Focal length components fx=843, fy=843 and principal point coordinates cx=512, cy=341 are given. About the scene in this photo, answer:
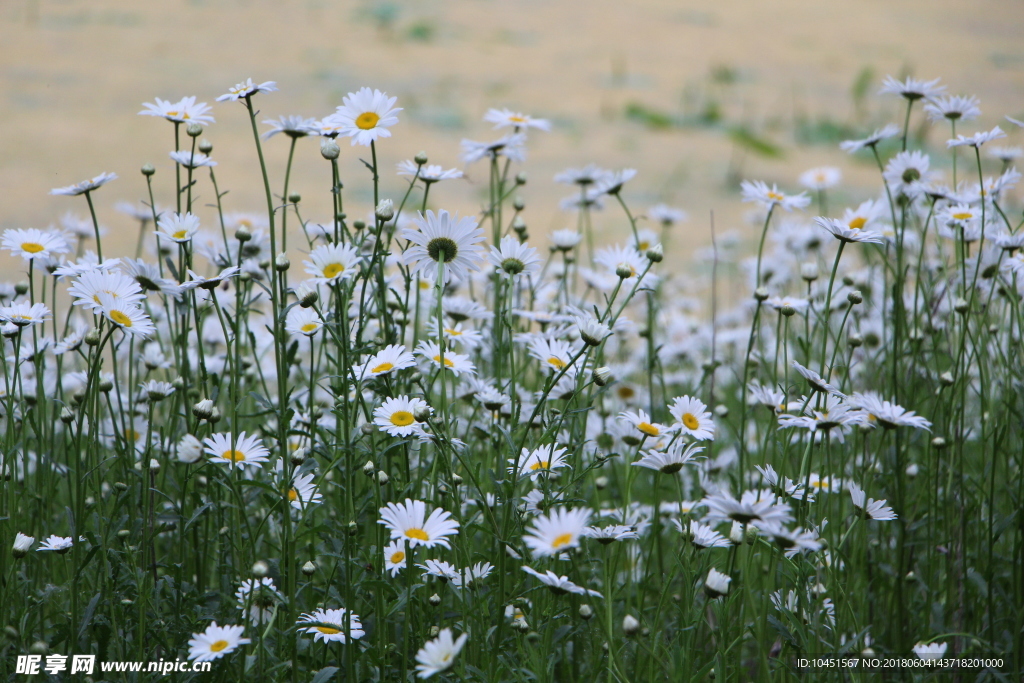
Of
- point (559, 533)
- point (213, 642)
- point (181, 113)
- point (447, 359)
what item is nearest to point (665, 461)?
point (559, 533)

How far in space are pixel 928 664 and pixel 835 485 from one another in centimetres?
36

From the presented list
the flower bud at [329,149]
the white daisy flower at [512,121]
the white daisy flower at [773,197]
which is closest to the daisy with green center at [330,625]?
the flower bud at [329,149]

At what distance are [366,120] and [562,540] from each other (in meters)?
0.72

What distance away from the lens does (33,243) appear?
138 cm

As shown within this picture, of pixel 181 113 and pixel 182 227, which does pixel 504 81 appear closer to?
pixel 181 113

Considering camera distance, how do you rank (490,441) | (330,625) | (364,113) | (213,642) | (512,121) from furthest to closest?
(512,121), (490,441), (364,113), (330,625), (213,642)

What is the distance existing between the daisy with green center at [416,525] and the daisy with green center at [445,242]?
0.34 meters

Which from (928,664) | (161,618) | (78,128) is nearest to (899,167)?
(928,664)

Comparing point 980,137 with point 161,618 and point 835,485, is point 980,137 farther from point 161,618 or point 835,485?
point 161,618

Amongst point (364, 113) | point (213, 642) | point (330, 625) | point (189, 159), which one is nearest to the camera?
point (213, 642)

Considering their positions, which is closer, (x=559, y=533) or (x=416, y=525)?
(x=559, y=533)

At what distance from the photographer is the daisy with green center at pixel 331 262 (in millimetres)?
1188

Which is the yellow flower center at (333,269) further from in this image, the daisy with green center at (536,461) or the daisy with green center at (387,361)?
the daisy with green center at (536,461)

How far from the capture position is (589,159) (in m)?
5.65
